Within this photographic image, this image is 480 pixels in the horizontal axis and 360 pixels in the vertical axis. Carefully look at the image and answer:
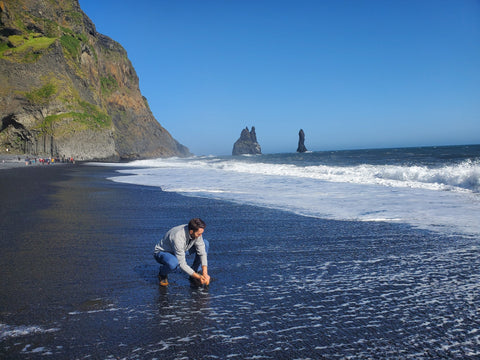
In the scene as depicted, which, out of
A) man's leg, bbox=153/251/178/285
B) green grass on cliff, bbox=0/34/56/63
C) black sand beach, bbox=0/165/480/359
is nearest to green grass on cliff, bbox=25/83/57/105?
green grass on cliff, bbox=0/34/56/63

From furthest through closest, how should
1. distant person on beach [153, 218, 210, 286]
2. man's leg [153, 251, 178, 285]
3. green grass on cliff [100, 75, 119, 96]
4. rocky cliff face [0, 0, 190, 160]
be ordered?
green grass on cliff [100, 75, 119, 96]
rocky cliff face [0, 0, 190, 160]
man's leg [153, 251, 178, 285]
distant person on beach [153, 218, 210, 286]

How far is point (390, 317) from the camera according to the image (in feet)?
12.4

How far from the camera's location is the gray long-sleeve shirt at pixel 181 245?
474cm

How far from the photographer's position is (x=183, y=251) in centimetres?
480

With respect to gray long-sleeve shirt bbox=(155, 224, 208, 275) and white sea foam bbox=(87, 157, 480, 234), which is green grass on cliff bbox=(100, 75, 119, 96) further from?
gray long-sleeve shirt bbox=(155, 224, 208, 275)

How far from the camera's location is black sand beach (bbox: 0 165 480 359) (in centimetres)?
323

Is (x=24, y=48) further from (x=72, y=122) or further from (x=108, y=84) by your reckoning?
(x=108, y=84)

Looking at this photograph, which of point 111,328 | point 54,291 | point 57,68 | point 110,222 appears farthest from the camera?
point 57,68

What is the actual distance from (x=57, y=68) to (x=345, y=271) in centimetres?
8017

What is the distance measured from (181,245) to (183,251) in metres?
0.10

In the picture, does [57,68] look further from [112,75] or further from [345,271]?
[345,271]

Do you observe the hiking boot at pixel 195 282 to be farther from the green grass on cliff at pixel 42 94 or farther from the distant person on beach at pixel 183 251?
the green grass on cliff at pixel 42 94

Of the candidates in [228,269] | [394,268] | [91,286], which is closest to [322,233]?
[394,268]

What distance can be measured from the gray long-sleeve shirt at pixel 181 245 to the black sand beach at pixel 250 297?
1.34 feet
